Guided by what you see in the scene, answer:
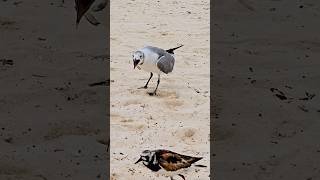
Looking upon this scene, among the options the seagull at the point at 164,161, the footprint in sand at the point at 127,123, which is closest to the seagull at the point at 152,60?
the footprint in sand at the point at 127,123

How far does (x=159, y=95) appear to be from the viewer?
10.8ft

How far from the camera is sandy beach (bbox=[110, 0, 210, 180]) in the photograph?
8.88ft

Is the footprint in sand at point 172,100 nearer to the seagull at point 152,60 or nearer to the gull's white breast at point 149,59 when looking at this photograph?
the seagull at point 152,60

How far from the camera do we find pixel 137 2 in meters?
5.41

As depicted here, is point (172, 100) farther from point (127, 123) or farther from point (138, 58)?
point (138, 58)

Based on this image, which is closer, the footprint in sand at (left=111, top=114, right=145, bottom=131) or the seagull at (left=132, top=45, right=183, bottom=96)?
the seagull at (left=132, top=45, right=183, bottom=96)

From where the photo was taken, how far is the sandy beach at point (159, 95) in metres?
2.71

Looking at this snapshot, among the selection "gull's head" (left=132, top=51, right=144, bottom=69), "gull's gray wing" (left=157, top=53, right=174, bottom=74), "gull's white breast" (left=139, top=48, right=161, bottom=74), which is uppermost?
"gull's head" (left=132, top=51, right=144, bottom=69)
